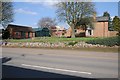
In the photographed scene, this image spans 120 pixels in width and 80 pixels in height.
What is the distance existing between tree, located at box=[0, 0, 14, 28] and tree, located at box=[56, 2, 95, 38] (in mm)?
11060

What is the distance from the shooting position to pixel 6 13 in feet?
166

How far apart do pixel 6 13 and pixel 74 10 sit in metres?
15.4

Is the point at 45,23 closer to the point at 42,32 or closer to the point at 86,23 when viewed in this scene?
the point at 42,32

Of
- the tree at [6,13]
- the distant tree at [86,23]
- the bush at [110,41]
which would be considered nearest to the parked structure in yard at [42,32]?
the distant tree at [86,23]

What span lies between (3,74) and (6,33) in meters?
53.9

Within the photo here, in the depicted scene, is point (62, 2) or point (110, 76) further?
point (62, 2)

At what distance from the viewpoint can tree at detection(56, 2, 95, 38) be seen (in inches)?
2034

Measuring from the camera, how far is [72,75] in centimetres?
975

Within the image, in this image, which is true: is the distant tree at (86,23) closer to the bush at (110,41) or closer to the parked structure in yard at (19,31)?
the parked structure in yard at (19,31)

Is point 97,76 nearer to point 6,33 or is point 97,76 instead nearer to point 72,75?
point 72,75

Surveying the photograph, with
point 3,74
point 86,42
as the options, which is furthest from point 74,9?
point 3,74

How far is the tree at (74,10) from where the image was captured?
51.7 m

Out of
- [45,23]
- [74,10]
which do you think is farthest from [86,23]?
[45,23]

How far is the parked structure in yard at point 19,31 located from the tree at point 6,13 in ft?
61.6
